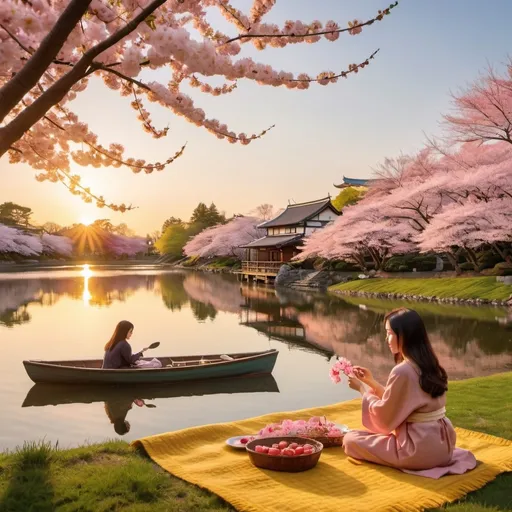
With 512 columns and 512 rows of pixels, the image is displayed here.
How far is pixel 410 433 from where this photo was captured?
14.7ft

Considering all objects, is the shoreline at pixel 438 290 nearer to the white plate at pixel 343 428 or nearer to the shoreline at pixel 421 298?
the shoreline at pixel 421 298

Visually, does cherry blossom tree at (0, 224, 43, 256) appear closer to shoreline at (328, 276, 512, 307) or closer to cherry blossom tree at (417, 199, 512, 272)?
shoreline at (328, 276, 512, 307)

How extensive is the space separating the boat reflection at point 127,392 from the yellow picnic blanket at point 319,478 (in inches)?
168

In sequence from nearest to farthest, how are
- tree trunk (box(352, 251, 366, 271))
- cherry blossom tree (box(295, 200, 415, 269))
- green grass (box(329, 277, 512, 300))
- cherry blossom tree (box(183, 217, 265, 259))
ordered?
green grass (box(329, 277, 512, 300)) < cherry blossom tree (box(295, 200, 415, 269)) < tree trunk (box(352, 251, 366, 271)) < cherry blossom tree (box(183, 217, 265, 259))

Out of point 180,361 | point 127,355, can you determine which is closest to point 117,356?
point 127,355

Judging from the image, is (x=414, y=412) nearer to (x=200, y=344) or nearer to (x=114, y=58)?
(x=114, y=58)

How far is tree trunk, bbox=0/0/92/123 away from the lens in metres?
3.22

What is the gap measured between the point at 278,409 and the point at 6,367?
22.3 feet

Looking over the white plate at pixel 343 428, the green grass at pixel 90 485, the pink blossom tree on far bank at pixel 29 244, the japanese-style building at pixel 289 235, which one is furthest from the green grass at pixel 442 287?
the pink blossom tree on far bank at pixel 29 244

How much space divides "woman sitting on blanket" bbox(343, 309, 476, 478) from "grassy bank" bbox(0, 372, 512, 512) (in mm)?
394

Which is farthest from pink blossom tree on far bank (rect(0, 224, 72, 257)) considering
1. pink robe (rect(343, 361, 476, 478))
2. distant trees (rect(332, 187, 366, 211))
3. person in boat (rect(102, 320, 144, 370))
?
pink robe (rect(343, 361, 476, 478))

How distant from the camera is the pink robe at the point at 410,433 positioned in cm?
438

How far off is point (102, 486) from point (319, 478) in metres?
1.75

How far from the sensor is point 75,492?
416 centimetres
